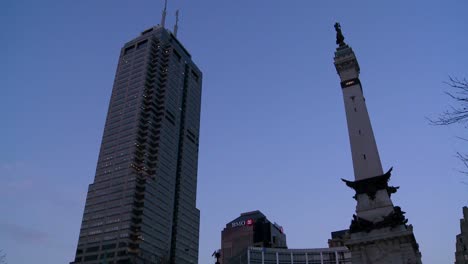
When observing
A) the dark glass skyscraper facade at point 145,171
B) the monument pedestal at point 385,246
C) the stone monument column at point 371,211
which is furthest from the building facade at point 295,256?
the monument pedestal at point 385,246

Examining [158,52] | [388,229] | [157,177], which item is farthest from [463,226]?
[158,52]

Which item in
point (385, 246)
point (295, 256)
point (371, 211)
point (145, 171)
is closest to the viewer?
point (385, 246)

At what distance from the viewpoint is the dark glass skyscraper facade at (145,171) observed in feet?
472

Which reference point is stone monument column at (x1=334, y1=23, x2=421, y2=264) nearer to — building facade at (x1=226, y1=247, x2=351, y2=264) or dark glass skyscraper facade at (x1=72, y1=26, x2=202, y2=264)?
dark glass skyscraper facade at (x1=72, y1=26, x2=202, y2=264)

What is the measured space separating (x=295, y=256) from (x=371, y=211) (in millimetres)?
117317

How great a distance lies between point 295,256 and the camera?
153 meters

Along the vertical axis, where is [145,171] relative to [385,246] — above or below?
above

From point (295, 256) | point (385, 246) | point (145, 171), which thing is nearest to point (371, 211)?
point (385, 246)

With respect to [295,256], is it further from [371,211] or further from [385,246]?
[385,246]

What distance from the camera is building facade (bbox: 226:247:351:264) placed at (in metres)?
149

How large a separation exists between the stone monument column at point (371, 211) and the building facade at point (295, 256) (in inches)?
4334

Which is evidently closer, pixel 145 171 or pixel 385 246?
pixel 385 246

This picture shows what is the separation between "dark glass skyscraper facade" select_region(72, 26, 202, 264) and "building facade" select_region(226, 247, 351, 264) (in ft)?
88.8

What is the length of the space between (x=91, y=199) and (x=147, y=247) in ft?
102
